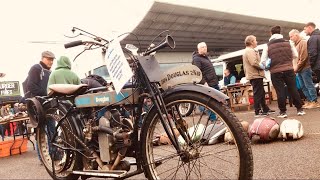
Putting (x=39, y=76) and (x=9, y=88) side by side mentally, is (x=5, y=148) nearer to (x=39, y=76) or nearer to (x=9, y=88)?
(x=39, y=76)

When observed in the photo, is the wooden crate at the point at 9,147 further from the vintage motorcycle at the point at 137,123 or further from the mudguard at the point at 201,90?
the mudguard at the point at 201,90

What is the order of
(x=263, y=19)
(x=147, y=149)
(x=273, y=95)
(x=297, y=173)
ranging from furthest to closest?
(x=263, y=19)
(x=273, y=95)
(x=297, y=173)
(x=147, y=149)

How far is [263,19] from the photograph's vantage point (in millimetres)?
24453

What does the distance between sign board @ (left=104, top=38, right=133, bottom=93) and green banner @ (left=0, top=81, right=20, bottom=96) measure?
26.8 metres

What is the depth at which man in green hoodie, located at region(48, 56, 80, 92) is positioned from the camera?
495 centimetres

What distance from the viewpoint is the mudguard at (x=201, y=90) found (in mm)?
Result: 2271

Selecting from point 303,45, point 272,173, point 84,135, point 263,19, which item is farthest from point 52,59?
point 263,19

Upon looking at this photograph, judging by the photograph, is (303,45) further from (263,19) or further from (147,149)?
(263,19)

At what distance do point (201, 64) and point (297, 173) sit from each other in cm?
481

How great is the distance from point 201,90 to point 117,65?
28.0 inches

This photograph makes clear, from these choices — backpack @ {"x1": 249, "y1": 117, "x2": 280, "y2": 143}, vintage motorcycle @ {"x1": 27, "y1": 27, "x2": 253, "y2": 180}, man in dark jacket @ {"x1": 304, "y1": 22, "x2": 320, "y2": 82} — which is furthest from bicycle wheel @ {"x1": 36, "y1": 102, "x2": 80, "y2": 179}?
man in dark jacket @ {"x1": 304, "y1": 22, "x2": 320, "y2": 82}

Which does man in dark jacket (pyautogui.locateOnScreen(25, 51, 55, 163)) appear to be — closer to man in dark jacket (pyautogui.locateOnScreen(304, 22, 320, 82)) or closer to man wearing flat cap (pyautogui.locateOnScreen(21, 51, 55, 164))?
man wearing flat cap (pyautogui.locateOnScreen(21, 51, 55, 164))

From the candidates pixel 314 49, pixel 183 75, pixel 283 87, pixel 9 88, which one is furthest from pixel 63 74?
pixel 9 88

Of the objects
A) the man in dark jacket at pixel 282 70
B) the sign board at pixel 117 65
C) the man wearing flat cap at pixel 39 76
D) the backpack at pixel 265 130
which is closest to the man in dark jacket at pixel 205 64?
the man in dark jacket at pixel 282 70
